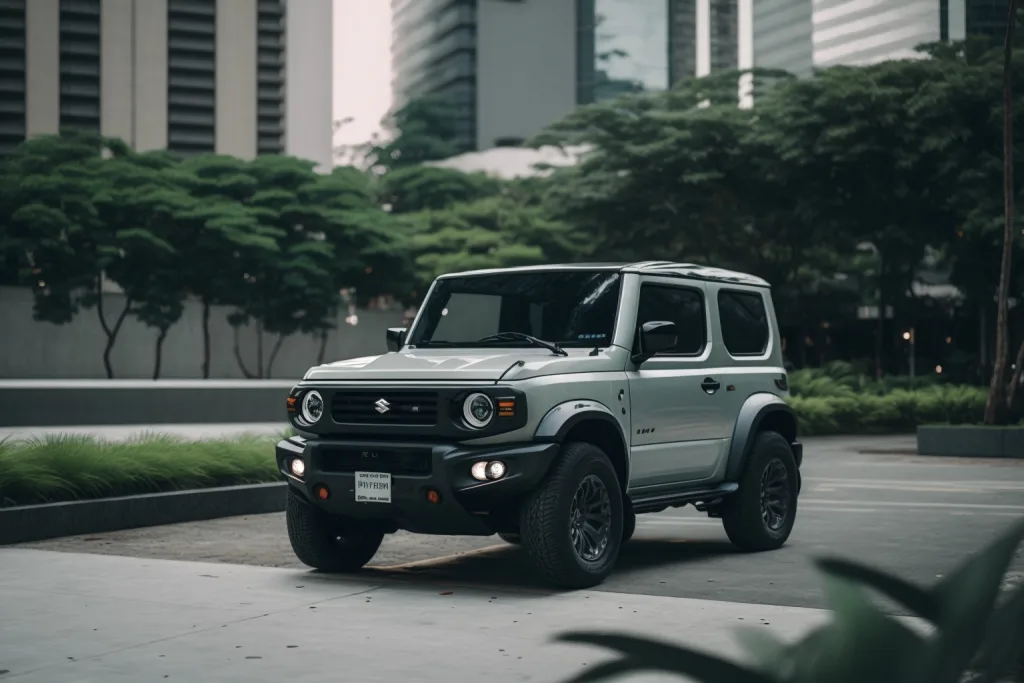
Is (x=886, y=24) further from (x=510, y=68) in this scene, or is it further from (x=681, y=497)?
(x=681, y=497)

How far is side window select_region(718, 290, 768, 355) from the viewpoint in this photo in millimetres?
10830

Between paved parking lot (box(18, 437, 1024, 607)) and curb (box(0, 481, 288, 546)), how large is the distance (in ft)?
0.54

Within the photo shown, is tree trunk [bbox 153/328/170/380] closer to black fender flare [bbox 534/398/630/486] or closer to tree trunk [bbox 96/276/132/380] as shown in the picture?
tree trunk [bbox 96/276/132/380]

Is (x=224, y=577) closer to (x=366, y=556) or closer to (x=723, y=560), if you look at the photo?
(x=366, y=556)

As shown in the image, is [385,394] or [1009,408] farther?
[1009,408]

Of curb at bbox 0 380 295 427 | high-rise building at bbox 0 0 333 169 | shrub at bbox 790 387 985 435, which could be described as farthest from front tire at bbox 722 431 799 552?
high-rise building at bbox 0 0 333 169

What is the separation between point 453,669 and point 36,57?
3011 inches

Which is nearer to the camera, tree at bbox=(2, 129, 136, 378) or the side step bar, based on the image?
the side step bar

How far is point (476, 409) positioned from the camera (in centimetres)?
855

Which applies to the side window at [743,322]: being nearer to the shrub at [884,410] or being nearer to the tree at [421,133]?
the shrub at [884,410]

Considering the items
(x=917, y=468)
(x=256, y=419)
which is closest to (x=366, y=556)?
(x=917, y=468)

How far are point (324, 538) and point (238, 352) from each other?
5182 cm

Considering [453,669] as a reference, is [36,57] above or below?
above

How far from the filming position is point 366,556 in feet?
32.1
